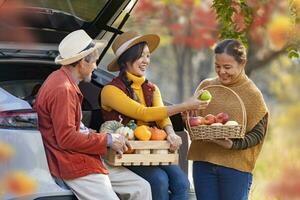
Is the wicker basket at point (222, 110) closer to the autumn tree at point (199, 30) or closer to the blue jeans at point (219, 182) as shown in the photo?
the blue jeans at point (219, 182)

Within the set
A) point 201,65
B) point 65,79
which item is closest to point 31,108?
point 65,79

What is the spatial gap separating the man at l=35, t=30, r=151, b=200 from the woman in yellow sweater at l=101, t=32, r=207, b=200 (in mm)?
292

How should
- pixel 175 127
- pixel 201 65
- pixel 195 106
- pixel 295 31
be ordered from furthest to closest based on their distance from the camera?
pixel 201 65, pixel 295 31, pixel 175 127, pixel 195 106

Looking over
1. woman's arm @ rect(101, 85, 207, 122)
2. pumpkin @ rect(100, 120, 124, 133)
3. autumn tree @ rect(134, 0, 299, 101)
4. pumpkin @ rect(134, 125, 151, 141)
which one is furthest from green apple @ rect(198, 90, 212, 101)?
autumn tree @ rect(134, 0, 299, 101)

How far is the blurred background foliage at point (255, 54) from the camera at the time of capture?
662 cm

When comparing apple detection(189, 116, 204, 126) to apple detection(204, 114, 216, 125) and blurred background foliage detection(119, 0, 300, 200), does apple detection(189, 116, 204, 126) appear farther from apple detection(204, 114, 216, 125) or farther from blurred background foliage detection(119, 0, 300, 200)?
blurred background foliage detection(119, 0, 300, 200)

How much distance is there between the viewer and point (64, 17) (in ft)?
19.1

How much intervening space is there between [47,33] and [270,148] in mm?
4715

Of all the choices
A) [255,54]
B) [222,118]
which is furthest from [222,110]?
[255,54]

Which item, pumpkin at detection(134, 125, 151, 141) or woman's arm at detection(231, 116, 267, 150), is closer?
pumpkin at detection(134, 125, 151, 141)

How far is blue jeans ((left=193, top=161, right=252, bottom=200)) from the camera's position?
202 inches

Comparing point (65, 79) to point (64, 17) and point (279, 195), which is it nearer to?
point (64, 17)

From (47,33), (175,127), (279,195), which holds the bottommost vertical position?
(279,195)

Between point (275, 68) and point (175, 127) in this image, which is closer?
point (175, 127)
